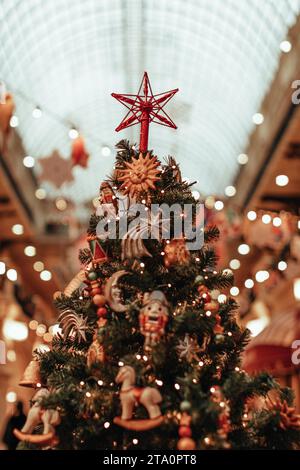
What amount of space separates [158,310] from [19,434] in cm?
106

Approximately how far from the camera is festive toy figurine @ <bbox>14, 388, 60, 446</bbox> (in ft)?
12.3

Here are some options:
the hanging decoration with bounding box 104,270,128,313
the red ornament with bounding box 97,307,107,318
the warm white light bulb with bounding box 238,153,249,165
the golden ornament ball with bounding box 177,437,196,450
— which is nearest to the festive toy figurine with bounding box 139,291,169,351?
the hanging decoration with bounding box 104,270,128,313

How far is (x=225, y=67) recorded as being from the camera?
21.0 meters

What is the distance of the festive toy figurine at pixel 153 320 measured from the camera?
3.68 metres

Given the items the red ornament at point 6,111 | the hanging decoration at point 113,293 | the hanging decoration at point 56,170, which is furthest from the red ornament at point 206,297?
the hanging decoration at point 56,170

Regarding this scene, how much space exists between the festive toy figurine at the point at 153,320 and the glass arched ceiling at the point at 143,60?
11.3 meters

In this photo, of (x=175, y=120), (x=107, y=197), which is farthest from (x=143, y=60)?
(x=107, y=197)

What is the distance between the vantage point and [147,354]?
3.82 m

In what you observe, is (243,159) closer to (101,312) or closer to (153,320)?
(101,312)

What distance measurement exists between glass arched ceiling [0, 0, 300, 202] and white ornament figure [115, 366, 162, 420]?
11400mm

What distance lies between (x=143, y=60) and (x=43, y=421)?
21169 mm

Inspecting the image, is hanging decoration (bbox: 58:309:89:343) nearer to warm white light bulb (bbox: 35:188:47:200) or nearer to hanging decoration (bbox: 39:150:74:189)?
hanging decoration (bbox: 39:150:74:189)

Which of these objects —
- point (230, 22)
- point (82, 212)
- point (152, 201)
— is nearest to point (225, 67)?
point (230, 22)
